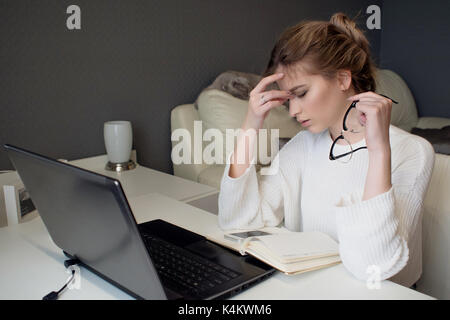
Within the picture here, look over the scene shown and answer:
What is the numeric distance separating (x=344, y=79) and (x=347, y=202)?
1.28 ft

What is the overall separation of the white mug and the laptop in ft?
3.14

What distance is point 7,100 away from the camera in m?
1.67

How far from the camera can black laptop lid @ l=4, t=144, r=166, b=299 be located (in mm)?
618

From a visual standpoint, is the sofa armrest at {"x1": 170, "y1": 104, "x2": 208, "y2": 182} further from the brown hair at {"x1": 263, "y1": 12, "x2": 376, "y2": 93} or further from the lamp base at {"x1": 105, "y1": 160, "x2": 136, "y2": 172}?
the brown hair at {"x1": 263, "y1": 12, "x2": 376, "y2": 93}

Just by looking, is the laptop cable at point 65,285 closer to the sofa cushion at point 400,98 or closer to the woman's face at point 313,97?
the woman's face at point 313,97

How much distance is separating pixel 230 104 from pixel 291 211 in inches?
39.0

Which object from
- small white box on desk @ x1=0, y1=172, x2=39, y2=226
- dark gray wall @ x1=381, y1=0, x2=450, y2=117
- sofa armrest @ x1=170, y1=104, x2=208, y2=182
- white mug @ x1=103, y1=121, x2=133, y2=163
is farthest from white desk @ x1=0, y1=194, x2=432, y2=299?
dark gray wall @ x1=381, y1=0, x2=450, y2=117

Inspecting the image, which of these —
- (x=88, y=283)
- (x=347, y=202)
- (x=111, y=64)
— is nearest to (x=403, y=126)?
(x=111, y=64)

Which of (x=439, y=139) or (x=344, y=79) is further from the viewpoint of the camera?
(x=439, y=139)

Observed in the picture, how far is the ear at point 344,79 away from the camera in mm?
1116

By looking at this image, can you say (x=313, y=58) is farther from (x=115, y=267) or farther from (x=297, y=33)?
(x=115, y=267)

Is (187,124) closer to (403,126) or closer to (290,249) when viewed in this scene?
(290,249)

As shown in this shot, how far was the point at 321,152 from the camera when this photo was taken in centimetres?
122

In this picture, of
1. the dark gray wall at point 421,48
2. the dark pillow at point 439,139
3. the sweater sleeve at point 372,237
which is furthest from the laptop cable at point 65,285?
the dark gray wall at point 421,48
